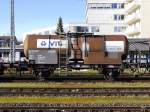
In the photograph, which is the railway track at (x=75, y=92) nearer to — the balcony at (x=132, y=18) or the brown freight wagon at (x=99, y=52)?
the brown freight wagon at (x=99, y=52)

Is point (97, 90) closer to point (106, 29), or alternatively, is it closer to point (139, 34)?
point (139, 34)

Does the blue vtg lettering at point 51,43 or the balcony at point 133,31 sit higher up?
the balcony at point 133,31

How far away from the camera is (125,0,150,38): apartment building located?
93562 mm

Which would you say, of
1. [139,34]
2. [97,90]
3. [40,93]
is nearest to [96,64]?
[97,90]

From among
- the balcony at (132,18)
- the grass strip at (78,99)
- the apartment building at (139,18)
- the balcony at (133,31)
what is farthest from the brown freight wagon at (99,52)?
the balcony at (132,18)

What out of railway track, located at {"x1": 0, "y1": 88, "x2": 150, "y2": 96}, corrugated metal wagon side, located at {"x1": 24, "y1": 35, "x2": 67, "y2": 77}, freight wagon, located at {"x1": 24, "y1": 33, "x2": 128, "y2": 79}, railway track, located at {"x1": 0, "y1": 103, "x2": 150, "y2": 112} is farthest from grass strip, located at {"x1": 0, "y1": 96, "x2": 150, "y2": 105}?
freight wagon, located at {"x1": 24, "y1": 33, "x2": 128, "y2": 79}

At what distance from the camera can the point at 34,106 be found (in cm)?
1847

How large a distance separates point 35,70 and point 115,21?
79.7 meters

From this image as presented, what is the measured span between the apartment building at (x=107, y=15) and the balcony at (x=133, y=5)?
515 cm

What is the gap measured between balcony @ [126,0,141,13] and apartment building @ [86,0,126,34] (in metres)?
5.15

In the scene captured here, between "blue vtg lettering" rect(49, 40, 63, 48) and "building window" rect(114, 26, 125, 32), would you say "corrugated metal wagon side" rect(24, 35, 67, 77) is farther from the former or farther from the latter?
"building window" rect(114, 26, 125, 32)

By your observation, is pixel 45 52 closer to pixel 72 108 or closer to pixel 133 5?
pixel 72 108

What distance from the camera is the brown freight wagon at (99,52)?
3588 centimetres

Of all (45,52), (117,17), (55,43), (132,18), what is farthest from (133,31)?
(45,52)
